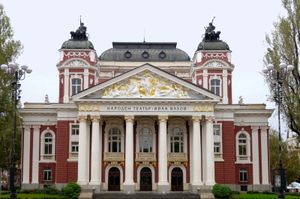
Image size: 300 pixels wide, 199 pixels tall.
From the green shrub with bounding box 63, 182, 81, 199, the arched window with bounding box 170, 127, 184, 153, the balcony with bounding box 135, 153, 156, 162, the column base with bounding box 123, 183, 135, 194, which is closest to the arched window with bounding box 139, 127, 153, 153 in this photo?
the balcony with bounding box 135, 153, 156, 162

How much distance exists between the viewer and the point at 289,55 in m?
47.0

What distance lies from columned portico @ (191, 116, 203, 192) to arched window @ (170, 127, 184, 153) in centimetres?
390

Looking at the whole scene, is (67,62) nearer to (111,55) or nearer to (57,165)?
(111,55)

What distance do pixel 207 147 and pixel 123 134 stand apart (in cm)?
1027

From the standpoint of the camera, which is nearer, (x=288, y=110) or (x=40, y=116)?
(x=288, y=110)

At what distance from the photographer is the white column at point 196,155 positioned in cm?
5472

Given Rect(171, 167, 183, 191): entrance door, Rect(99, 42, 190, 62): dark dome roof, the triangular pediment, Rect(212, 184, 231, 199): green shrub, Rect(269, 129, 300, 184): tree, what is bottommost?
Rect(212, 184, 231, 199): green shrub

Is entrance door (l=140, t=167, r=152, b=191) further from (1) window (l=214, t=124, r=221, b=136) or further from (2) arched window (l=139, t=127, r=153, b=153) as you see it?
(1) window (l=214, t=124, r=221, b=136)

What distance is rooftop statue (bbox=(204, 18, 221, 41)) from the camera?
63969mm

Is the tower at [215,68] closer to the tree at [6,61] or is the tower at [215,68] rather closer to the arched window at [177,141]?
the arched window at [177,141]

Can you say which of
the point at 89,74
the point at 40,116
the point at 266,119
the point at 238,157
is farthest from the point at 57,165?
the point at 266,119

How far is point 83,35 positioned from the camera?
63781 mm

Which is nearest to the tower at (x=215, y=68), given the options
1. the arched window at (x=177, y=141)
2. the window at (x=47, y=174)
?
the arched window at (x=177, y=141)

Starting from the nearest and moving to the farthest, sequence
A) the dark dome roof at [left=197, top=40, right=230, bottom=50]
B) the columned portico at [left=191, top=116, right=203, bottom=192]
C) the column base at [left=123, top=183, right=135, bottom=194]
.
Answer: the column base at [left=123, top=183, right=135, bottom=194] → the columned portico at [left=191, top=116, right=203, bottom=192] → the dark dome roof at [left=197, top=40, right=230, bottom=50]
